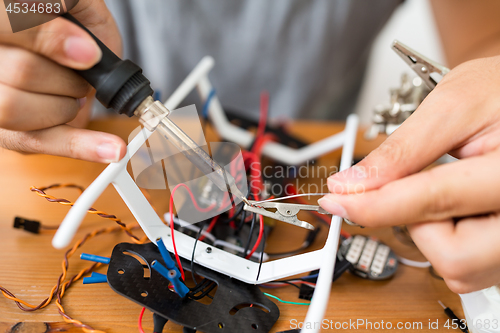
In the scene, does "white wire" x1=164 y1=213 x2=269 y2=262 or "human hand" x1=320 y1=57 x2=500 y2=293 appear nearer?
"human hand" x1=320 y1=57 x2=500 y2=293

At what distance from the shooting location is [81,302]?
0.38 metres

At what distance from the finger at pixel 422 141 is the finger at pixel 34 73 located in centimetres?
35

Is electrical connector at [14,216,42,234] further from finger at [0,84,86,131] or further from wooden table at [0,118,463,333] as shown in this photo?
finger at [0,84,86,131]

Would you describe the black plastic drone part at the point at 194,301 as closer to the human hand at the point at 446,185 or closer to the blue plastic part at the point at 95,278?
the blue plastic part at the point at 95,278

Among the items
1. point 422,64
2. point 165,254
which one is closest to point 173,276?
point 165,254

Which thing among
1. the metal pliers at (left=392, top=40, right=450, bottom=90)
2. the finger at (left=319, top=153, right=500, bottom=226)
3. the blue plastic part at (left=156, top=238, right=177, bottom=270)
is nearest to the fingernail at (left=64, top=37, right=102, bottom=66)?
the blue plastic part at (left=156, top=238, right=177, bottom=270)

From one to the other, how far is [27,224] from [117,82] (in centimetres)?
33

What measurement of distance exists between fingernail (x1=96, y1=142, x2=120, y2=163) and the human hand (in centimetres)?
25

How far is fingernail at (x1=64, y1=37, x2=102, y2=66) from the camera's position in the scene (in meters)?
0.30

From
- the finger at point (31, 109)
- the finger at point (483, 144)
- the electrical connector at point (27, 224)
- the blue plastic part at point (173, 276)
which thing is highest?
the finger at point (31, 109)

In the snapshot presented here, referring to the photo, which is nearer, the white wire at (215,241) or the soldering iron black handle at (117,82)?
the soldering iron black handle at (117,82)

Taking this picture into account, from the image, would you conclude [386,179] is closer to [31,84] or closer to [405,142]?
[405,142]

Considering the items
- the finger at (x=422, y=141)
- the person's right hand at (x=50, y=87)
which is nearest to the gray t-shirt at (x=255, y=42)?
the person's right hand at (x=50, y=87)

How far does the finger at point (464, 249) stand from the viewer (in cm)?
30
